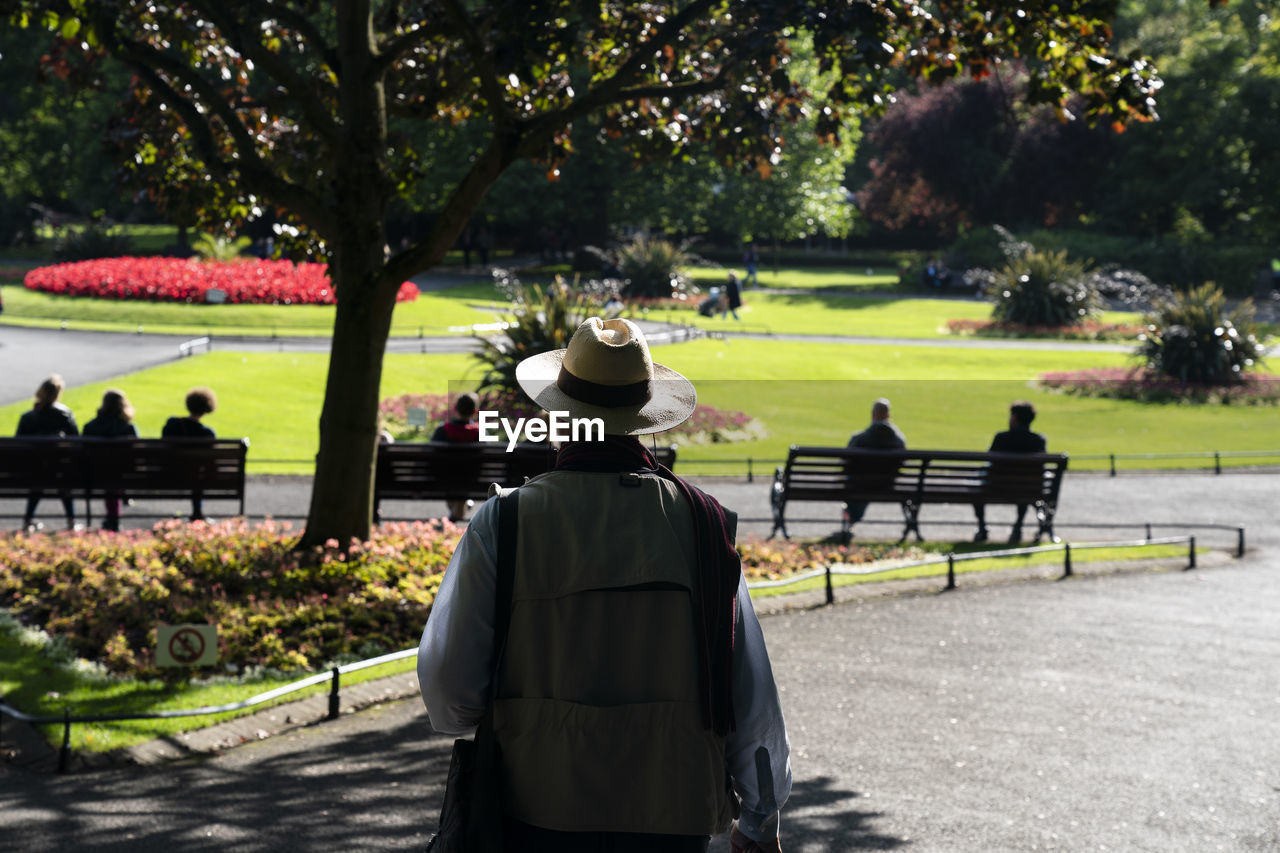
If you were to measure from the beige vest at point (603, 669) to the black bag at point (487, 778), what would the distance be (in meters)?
0.02

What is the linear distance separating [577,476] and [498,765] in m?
0.65

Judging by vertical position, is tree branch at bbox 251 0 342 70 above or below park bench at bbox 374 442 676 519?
above

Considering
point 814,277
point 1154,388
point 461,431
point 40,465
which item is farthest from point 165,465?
point 814,277

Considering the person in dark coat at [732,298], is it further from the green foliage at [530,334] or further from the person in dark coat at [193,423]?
the person in dark coat at [193,423]

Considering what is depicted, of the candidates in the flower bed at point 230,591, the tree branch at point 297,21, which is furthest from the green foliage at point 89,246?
the tree branch at point 297,21

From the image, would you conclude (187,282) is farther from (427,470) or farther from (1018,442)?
(1018,442)

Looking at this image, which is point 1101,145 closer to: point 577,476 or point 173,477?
point 173,477

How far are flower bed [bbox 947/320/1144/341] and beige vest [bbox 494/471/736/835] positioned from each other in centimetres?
3524

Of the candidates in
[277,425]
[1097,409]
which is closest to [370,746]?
[277,425]

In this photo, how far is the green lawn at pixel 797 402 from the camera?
18.8m

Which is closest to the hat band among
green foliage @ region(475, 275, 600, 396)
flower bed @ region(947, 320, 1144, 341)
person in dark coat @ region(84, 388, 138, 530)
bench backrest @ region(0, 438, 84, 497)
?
bench backrest @ region(0, 438, 84, 497)

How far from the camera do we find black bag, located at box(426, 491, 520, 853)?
282cm

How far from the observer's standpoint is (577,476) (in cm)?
292

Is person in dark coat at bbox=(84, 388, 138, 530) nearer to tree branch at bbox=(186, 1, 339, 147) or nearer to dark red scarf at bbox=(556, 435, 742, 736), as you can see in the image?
tree branch at bbox=(186, 1, 339, 147)
